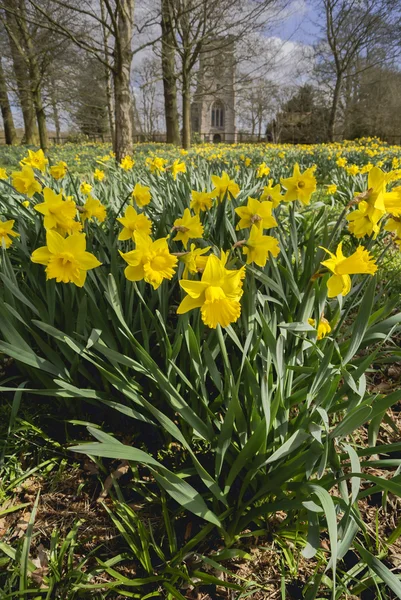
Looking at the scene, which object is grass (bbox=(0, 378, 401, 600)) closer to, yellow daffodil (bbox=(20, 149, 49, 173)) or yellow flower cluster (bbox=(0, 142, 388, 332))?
yellow flower cluster (bbox=(0, 142, 388, 332))

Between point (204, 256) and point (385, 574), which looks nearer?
point (385, 574)

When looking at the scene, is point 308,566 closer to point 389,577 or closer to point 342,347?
point 389,577

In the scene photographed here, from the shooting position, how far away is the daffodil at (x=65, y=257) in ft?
3.61

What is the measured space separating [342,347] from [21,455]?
4.34 feet

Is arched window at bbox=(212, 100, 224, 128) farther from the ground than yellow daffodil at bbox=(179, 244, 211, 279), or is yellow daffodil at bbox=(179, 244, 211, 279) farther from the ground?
arched window at bbox=(212, 100, 224, 128)

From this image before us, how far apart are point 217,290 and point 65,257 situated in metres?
0.52

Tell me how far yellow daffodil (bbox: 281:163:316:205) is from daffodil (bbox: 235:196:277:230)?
1.19 ft

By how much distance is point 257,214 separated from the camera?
133 centimetres

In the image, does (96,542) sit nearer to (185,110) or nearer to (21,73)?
(185,110)

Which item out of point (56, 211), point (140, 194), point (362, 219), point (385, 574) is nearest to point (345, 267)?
point (362, 219)

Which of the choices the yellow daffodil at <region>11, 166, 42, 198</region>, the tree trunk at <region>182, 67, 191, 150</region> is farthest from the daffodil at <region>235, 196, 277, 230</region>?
the tree trunk at <region>182, 67, 191, 150</region>

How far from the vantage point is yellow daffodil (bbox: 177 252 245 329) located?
0.90 meters

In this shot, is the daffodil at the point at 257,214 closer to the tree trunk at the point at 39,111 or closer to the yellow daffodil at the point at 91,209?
the yellow daffodil at the point at 91,209

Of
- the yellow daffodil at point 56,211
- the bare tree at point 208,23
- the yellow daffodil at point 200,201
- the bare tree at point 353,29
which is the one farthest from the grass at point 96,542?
the bare tree at point 353,29
